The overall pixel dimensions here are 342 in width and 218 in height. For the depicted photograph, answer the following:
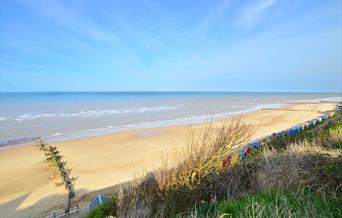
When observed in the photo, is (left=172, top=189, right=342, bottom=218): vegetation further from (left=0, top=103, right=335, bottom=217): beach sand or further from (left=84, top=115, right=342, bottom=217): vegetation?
(left=0, top=103, right=335, bottom=217): beach sand

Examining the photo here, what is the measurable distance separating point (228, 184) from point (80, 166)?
29.8ft

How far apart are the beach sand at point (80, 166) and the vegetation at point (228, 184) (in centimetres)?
97

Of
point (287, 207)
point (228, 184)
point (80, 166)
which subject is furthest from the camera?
point (80, 166)

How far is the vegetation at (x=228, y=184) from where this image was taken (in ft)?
10.1

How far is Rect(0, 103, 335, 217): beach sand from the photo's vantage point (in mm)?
7399

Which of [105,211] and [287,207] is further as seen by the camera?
[105,211]

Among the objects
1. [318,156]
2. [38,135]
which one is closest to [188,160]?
[318,156]

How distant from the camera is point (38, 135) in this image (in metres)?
17.6

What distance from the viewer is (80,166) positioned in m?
10.7

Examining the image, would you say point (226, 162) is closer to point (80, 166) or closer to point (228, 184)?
A: point (228, 184)

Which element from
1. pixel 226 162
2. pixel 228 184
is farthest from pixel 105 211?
pixel 226 162

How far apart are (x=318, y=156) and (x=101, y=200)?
14.6 feet

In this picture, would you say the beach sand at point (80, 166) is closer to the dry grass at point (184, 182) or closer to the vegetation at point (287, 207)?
the dry grass at point (184, 182)

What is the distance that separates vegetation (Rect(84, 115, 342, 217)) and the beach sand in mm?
969
